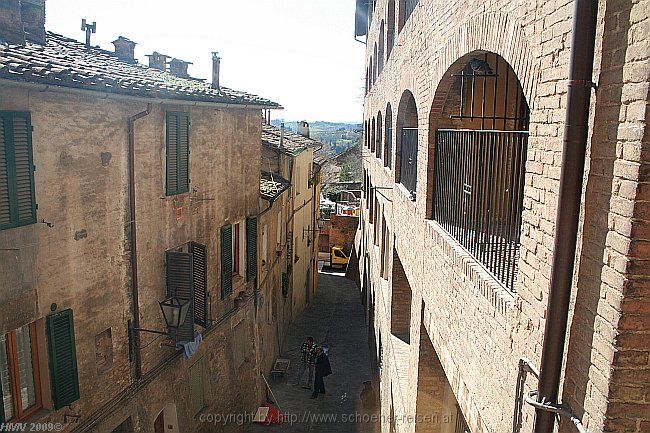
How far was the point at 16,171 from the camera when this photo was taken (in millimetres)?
6004

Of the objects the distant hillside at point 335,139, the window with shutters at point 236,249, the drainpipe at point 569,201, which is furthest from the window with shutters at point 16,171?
the distant hillside at point 335,139

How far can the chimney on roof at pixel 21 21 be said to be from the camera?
7105mm

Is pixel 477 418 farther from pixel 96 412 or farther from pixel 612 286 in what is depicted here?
pixel 96 412

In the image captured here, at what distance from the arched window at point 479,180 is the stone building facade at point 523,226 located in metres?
0.02

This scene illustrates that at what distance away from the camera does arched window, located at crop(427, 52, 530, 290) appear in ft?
13.7

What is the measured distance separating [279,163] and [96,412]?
11.7m

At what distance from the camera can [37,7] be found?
850 cm

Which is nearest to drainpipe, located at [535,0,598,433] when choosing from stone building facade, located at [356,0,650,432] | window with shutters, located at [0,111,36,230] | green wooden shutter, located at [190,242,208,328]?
stone building facade, located at [356,0,650,432]

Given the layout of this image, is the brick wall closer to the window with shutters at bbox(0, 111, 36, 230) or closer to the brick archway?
the brick archway

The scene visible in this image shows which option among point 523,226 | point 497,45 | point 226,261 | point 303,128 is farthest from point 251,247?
point 303,128

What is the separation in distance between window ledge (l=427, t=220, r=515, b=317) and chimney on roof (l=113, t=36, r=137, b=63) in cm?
863

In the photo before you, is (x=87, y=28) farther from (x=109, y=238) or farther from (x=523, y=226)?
(x=523, y=226)

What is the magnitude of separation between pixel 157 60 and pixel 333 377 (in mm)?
10258

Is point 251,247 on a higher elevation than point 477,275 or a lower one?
lower
